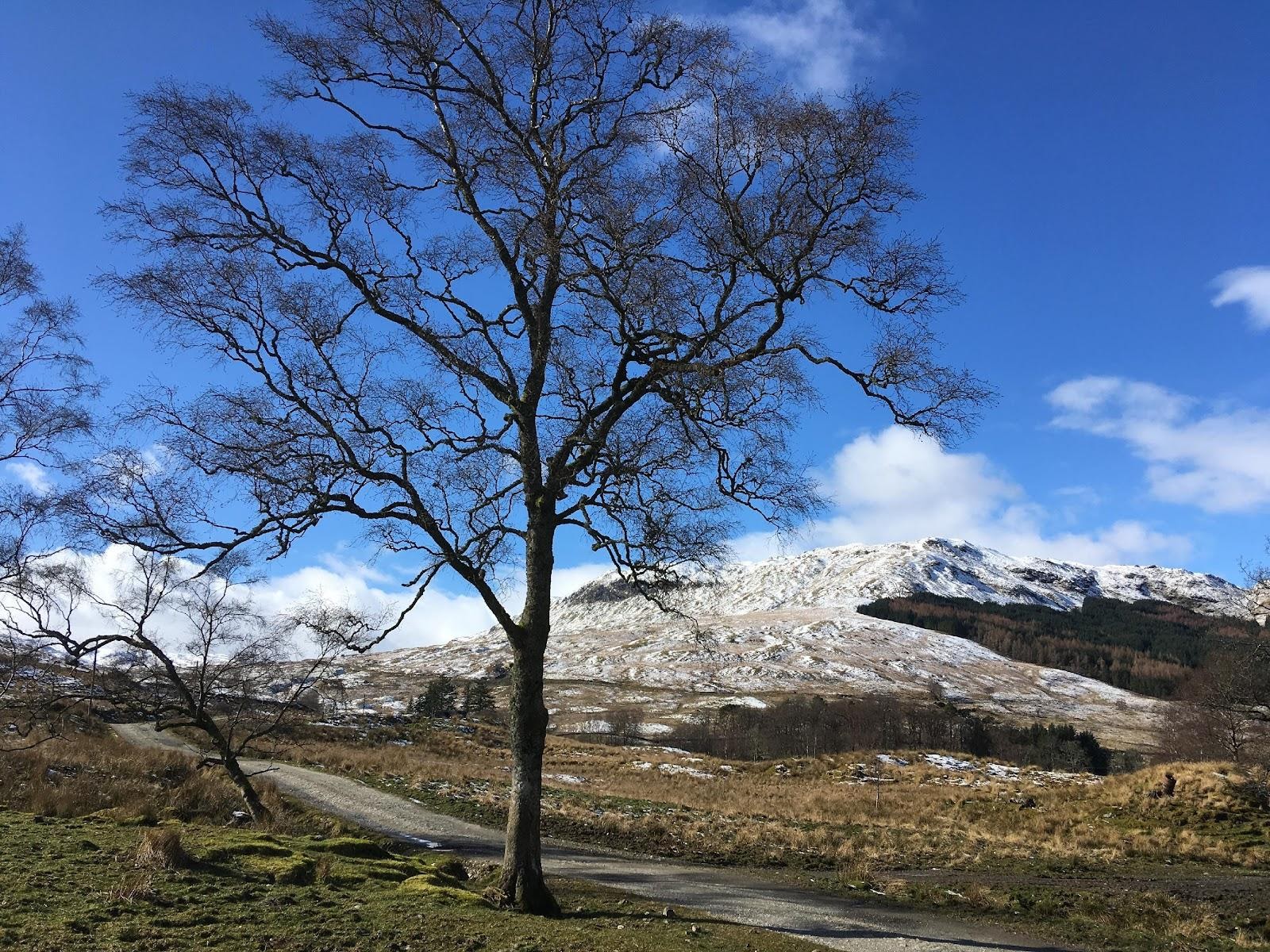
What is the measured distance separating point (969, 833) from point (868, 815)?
635 cm

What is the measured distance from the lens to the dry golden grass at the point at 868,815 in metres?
21.4

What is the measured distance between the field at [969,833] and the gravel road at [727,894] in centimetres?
123

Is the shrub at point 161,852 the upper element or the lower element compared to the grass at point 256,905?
upper

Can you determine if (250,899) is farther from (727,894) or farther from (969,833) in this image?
(969,833)

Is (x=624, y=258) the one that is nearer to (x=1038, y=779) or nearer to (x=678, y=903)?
(x=678, y=903)

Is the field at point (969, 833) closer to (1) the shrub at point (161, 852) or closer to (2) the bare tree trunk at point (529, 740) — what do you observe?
(2) the bare tree trunk at point (529, 740)

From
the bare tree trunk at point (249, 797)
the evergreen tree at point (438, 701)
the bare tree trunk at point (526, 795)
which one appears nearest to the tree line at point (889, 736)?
the evergreen tree at point (438, 701)

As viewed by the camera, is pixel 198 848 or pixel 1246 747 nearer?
pixel 198 848

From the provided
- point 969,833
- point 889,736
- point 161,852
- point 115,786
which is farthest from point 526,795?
point 889,736

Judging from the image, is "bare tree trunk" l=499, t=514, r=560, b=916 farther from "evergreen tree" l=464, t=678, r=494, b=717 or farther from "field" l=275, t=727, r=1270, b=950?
"evergreen tree" l=464, t=678, r=494, b=717

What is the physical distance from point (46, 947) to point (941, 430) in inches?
473

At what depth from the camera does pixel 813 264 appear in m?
12.1

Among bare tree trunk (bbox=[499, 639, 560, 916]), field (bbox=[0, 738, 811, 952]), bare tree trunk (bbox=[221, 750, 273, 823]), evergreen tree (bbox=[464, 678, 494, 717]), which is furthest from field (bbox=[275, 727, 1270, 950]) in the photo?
evergreen tree (bbox=[464, 678, 494, 717])

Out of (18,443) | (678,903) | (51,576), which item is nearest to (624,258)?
(678,903)
